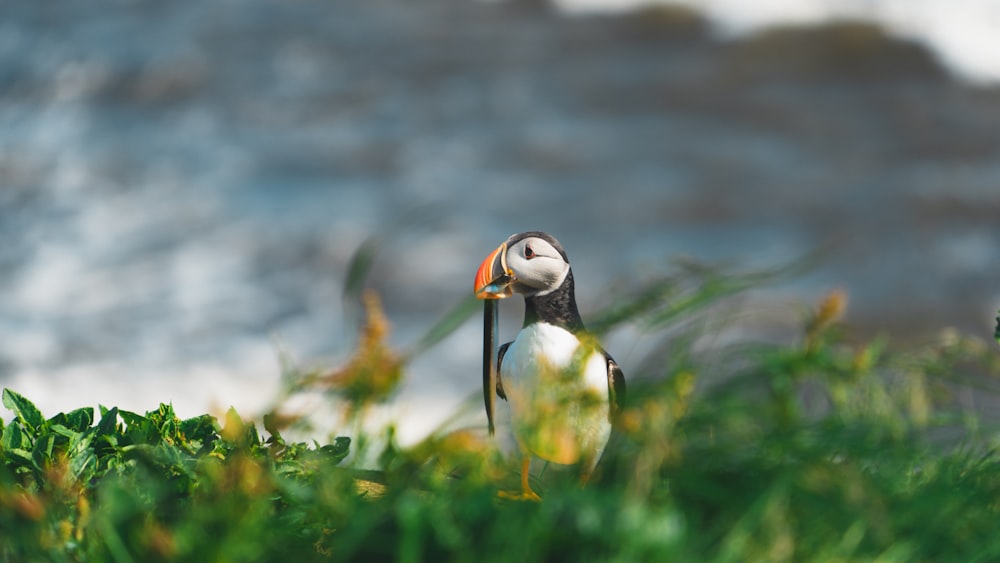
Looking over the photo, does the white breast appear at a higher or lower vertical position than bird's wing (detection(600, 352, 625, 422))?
higher

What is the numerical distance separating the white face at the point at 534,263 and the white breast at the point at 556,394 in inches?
3.2

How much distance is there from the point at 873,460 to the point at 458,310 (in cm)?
68

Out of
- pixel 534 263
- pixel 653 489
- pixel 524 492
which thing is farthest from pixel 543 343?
pixel 653 489

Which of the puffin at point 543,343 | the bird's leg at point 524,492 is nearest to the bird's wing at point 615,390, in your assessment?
the puffin at point 543,343

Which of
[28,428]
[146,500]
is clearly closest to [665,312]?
[146,500]

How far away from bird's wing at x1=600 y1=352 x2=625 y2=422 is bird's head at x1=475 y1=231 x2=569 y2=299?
19 cm

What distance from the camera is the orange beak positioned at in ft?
5.85

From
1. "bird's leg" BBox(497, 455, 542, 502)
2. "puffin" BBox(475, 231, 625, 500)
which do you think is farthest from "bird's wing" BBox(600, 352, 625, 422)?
"bird's leg" BBox(497, 455, 542, 502)

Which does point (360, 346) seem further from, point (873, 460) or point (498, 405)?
point (873, 460)

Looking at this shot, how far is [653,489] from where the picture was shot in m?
1.56

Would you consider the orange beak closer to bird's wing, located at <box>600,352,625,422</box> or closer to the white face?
the white face

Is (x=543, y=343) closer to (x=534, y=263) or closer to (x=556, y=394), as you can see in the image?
(x=534, y=263)

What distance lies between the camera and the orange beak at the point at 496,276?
1782 millimetres

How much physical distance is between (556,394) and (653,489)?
203mm
